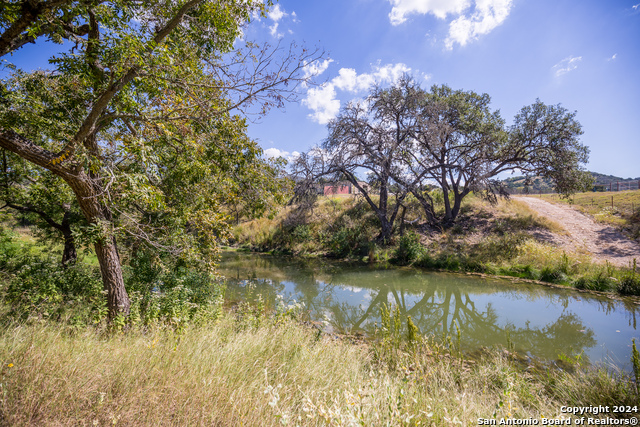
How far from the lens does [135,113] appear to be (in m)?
4.52

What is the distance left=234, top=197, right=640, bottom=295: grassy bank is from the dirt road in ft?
2.32

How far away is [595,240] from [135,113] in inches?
831

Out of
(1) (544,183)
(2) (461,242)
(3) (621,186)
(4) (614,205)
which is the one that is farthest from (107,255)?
(1) (544,183)

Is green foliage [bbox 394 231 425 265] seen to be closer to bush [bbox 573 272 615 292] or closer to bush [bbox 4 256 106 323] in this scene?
bush [bbox 573 272 615 292]

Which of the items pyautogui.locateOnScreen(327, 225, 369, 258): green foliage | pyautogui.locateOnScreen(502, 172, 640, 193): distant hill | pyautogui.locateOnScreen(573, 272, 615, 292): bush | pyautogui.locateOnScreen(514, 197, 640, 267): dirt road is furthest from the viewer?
pyautogui.locateOnScreen(327, 225, 369, 258): green foliage

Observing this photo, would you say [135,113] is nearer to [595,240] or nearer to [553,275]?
[553,275]

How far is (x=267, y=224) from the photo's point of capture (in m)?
26.4

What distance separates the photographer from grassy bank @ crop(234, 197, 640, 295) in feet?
37.2

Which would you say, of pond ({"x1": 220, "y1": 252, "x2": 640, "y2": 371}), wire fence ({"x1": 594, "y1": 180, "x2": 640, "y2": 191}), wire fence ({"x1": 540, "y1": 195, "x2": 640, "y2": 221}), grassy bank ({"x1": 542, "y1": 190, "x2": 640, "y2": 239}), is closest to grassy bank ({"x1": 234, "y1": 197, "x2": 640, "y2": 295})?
pond ({"x1": 220, "y1": 252, "x2": 640, "y2": 371})

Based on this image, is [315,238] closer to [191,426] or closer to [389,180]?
[389,180]

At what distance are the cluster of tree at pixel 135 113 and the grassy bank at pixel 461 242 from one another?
492 inches

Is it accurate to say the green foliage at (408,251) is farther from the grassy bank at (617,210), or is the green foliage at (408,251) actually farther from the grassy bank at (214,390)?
the grassy bank at (214,390)

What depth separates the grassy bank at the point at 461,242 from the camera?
37.2 ft

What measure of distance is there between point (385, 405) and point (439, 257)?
14.5m
